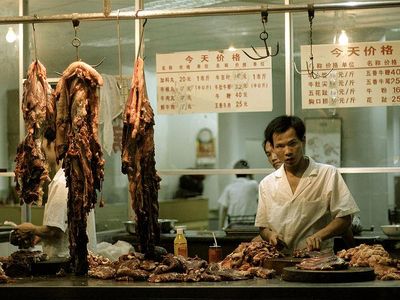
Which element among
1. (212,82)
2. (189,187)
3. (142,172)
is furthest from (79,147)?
(189,187)

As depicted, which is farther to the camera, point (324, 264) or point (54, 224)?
point (54, 224)

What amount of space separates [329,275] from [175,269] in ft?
3.03

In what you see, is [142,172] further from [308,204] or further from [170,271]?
[308,204]

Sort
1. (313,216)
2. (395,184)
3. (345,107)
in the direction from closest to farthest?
(313,216), (345,107), (395,184)

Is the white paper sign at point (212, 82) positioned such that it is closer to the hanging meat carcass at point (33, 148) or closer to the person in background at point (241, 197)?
the hanging meat carcass at point (33, 148)

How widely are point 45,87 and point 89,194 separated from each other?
91 cm

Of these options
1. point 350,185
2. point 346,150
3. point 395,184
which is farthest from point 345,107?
point 395,184

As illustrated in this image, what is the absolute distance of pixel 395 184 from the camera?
8.93 m

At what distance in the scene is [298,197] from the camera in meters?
5.98

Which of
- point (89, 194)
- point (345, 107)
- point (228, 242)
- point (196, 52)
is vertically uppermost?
point (196, 52)

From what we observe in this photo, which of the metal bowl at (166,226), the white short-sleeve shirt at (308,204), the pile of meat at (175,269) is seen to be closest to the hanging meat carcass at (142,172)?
the pile of meat at (175,269)

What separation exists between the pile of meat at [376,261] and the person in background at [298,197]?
33.8 inches
